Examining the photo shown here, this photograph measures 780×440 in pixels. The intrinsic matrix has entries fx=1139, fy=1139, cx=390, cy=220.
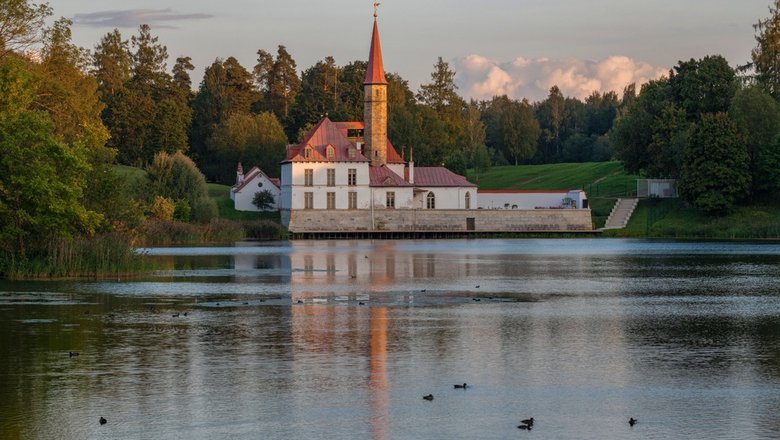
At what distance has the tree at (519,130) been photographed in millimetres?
174250

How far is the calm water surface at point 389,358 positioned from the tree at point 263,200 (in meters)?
72.5

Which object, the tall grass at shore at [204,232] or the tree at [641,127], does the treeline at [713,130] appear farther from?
the tall grass at shore at [204,232]

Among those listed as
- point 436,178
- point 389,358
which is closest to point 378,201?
point 436,178

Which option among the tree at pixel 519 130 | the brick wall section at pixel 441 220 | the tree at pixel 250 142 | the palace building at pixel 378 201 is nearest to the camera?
the brick wall section at pixel 441 220

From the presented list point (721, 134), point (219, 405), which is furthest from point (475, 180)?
point (219, 405)

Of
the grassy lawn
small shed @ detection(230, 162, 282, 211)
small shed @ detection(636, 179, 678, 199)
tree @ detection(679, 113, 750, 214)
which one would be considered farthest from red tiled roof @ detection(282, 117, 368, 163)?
tree @ detection(679, 113, 750, 214)

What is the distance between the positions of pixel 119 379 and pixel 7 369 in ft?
9.51

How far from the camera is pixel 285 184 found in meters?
119

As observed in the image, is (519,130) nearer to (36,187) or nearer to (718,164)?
(718,164)

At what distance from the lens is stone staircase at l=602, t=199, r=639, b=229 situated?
11619cm

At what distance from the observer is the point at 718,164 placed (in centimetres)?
10512

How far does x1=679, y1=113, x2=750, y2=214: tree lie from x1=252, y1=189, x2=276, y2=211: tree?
44207 mm

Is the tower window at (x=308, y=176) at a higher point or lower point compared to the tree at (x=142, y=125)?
lower

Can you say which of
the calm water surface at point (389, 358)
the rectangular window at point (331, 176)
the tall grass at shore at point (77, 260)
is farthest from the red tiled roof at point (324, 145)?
the calm water surface at point (389, 358)
